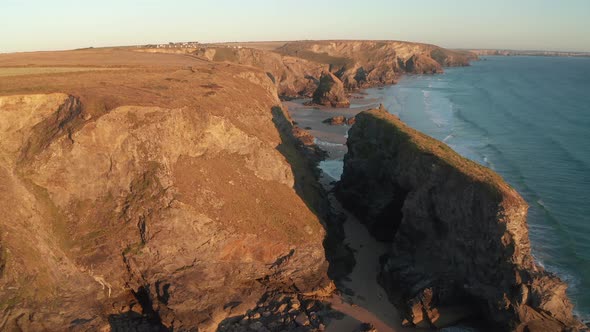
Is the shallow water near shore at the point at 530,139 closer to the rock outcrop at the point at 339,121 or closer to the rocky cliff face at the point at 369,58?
the rock outcrop at the point at 339,121

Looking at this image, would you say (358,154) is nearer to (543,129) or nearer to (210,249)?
(210,249)

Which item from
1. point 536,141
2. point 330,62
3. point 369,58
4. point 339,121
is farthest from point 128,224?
point 369,58

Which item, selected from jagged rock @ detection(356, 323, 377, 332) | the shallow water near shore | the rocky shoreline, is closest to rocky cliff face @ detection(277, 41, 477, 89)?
the shallow water near shore

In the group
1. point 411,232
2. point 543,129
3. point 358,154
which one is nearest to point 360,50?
point 543,129

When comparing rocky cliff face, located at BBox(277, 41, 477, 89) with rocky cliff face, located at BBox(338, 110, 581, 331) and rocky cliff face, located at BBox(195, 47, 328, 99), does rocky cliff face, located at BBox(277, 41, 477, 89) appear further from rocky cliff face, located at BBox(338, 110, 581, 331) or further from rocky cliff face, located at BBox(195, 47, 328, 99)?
rocky cliff face, located at BBox(338, 110, 581, 331)

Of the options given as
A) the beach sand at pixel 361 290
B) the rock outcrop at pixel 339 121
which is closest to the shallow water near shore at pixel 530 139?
the rock outcrop at pixel 339 121
